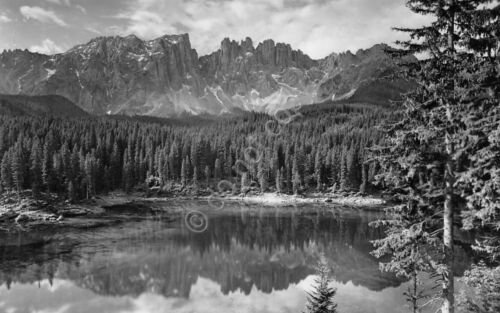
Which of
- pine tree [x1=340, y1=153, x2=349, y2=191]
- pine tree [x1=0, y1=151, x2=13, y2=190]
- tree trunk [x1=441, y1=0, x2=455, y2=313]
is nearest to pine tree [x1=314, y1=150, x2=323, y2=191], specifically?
pine tree [x1=340, y1=153, x2=349, y2=191]

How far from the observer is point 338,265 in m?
49.3

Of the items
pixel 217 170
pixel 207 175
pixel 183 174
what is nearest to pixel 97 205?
pixel 183 174

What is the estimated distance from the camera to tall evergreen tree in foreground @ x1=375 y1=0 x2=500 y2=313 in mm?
12875

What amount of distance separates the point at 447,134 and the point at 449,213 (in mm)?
2846

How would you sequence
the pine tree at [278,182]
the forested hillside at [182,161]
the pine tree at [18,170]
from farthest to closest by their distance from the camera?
the pine tree at [278,182] → the forested hillside at [182,161] → the pine tree at [18,170]

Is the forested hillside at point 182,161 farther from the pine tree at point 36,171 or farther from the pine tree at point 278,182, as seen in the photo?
the pine tree at point 36,171

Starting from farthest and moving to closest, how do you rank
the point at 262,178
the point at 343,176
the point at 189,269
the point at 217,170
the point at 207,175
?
the point at 217,170 → the point at 207,175 → the point at 262,178 → the point at 343,176 → the point at 189,269

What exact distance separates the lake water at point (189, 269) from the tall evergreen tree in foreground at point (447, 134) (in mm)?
22930

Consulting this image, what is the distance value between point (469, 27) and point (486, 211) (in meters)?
6.40

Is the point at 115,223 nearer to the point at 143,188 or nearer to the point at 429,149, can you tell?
the point at 143,188

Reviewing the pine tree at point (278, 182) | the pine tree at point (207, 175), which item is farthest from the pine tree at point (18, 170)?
the pine tree at point (278, 182)

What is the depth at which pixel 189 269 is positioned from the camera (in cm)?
4859

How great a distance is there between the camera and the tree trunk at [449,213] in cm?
1378

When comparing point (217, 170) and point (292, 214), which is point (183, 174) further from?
point (292, 214)
